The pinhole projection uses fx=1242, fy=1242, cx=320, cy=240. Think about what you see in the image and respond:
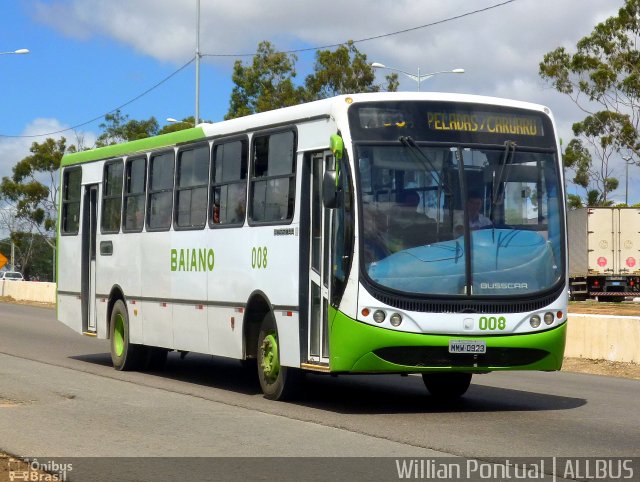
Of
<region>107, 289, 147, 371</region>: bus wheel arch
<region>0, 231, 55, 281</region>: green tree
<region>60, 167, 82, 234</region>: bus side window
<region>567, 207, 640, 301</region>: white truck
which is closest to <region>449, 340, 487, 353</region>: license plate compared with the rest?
<region>107, 289, 147, 371</region>: bus wheel arch

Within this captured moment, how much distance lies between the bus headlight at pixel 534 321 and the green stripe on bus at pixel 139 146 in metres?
5.20

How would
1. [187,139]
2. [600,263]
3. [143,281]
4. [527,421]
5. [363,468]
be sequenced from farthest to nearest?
[600,263] < [143,281] < [187,139] < [527,421] < [363,468]

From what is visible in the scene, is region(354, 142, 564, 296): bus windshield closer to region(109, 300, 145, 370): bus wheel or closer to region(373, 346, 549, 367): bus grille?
region(373, 346, 549, 367): bus grille

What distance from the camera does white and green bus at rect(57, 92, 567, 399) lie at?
12.0 m

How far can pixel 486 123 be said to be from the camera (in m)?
12.6

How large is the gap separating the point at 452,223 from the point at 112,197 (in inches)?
297

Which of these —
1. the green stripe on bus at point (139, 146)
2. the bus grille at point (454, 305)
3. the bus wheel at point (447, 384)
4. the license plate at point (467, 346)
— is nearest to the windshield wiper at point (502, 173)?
the bus grille at point (454, 305)

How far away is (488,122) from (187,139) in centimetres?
479

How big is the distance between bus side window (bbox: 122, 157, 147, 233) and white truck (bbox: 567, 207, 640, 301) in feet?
107

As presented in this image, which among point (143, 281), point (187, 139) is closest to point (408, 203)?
point (187, 139)

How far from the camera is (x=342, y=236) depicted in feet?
40.0

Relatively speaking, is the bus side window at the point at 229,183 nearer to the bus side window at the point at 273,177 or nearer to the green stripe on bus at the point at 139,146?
the bus side window at the point at 273,177

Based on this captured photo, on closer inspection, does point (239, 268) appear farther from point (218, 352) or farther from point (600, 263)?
point (600, 263)

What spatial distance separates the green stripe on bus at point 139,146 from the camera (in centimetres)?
1596
